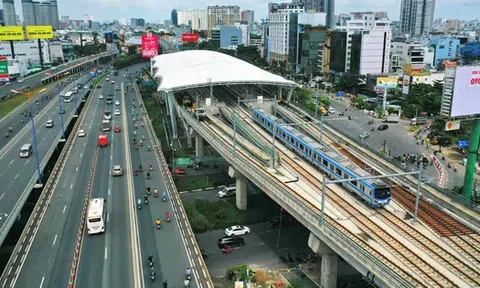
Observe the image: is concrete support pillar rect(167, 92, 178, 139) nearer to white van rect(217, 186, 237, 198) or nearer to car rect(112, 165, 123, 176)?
car rect(112, 165, 123, 176)

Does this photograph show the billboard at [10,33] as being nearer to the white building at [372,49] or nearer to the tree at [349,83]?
the tree at [349,83]

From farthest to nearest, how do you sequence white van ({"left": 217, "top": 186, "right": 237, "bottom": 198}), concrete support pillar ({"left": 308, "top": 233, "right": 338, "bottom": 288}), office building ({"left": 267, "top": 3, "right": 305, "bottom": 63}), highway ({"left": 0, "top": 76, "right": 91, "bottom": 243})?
office building ({"left": 267, "top": 3, "right": 305, "bottom": 63})
white van ({"left": 217, "top": 186, "right": 237, "bottom": 198})
highway ({"left": 0, "top": 76, "right": 91, "bottom": 243})
concrete support pillar ({"left": 308, "top": 233, "right": 338, "bottom": 288})

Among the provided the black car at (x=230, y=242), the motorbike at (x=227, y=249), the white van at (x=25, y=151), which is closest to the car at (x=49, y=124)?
the white van at (x=25, y=151)

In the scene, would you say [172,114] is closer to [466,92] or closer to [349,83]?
[466,92]

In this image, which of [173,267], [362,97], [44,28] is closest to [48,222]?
[173,267]

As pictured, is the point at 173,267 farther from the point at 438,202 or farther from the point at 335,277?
the point at 438,202

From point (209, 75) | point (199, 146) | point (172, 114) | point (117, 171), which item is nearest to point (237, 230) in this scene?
point (117, 171)

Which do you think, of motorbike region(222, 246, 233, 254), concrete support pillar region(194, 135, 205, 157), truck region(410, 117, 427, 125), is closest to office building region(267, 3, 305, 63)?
truck region(410, 117, 427, 125)
